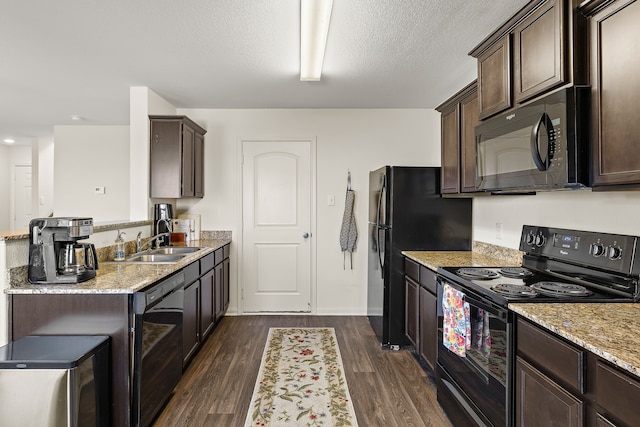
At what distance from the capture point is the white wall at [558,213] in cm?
172

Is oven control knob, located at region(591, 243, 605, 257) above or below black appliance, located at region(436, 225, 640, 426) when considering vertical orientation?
above

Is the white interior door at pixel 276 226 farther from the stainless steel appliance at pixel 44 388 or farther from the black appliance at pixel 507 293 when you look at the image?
the stainless steel appliance at pixel 44 388

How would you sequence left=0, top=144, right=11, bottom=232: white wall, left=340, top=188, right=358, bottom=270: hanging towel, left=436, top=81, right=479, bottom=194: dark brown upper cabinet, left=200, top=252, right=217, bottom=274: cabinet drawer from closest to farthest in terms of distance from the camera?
left=436, top=81, right=479, bottom=194: dark brown upper cabinet, left=200, top=252, right=217, bottom=274: cabinet drawer, left=340, top=188, right=358, bottom=270: hanging towel, left=0, top=144, right=11, bottom=232: white wall

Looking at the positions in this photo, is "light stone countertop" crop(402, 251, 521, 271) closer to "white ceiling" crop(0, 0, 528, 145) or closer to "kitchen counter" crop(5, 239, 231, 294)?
"white ceiling" crop(0, 0, 528, 145)

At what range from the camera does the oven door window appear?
152 centimetres

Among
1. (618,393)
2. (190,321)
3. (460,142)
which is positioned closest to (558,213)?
(460,142)

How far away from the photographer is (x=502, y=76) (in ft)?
6.46

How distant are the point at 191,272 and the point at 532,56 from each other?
99.2 inches

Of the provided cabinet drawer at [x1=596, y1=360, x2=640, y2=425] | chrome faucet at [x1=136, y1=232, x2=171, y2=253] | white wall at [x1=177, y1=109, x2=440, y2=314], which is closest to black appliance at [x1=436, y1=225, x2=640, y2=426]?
cabinet drawer at [x1=596, y1=360, x2=640, y2=425]

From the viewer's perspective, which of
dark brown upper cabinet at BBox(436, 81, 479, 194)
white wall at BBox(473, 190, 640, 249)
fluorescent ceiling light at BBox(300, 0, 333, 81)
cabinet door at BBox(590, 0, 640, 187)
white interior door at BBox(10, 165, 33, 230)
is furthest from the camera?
white interior door at BBox(10, 165, 33, 230)

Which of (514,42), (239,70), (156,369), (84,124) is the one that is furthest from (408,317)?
(84,124)

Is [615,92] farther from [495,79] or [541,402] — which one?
[541,402]

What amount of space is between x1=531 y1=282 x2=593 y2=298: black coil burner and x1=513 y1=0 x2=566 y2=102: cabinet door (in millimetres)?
912

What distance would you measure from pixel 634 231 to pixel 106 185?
5692 mm
